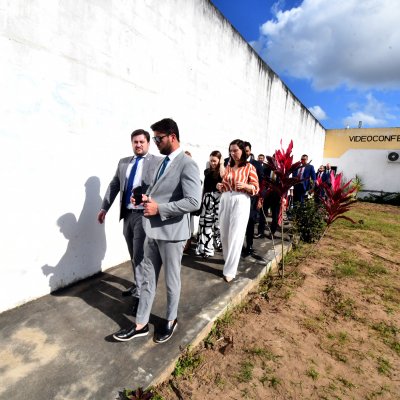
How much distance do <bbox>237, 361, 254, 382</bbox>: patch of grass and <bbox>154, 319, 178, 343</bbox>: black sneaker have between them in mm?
638

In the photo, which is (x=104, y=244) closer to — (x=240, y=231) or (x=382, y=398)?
(x=240, y=231)

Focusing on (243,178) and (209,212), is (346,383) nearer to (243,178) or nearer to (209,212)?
(243,178)

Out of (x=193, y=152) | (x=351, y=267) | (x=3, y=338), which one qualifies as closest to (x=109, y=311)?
(x=3, y=338)

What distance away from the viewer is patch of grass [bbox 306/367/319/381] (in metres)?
2.21

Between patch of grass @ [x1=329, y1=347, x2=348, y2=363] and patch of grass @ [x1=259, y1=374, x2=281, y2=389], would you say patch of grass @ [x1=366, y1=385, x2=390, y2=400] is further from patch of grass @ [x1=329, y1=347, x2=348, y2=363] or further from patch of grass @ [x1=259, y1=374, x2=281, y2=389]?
patch of grass @ [x1=259, y1=374, x2=281, y2=389]

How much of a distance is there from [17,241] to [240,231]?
8.01ft

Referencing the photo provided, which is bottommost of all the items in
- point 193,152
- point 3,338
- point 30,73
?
point 3,338

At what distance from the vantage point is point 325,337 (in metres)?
2.74

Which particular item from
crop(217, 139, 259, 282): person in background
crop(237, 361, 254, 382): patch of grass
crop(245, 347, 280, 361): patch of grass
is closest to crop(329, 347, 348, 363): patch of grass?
crop(245, 347, 280, 361): patch of grass

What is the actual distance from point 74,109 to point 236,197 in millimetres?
2101

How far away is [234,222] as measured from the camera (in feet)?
11.5

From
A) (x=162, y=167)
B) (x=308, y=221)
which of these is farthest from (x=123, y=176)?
(x=308, y=221)

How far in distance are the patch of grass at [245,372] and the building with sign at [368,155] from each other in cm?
1877

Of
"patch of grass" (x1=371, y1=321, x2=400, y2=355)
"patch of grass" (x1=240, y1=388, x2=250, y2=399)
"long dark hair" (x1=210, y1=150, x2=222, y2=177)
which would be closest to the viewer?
"patch of grass" (x1=240, y1=388, x2=250, y2=399)
